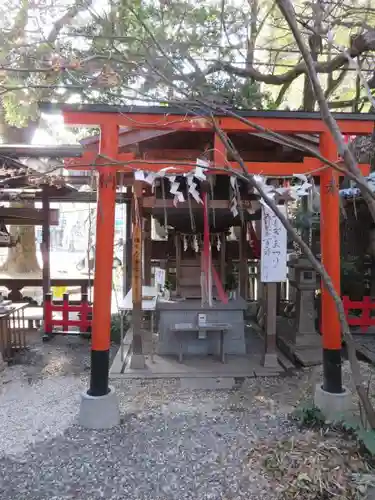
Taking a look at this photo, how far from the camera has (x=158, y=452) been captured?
4160 millimetres

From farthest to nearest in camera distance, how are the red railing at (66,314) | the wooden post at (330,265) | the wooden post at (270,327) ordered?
1. the red railing at (66,314)
2. the wooden post at (270,327)
3. the wooden post at (330,265)

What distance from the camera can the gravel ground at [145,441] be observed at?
11.8ft

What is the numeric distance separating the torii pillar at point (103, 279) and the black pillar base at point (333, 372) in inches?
94.5

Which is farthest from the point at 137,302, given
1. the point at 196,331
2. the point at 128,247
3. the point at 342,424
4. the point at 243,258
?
the point at 243,258

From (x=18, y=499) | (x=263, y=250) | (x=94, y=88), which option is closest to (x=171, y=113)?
(x=94, y=88)

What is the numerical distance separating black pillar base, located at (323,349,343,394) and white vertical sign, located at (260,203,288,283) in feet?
4.86

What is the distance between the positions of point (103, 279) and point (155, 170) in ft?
4.57

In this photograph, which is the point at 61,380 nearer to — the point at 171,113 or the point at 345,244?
the point at 171,113

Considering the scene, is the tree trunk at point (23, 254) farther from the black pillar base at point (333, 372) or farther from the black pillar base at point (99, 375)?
the black pillar base at point (333, 372)

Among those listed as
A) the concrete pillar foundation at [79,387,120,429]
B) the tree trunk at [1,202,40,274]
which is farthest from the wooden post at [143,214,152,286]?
the tree trunk at [1,202,40,274]

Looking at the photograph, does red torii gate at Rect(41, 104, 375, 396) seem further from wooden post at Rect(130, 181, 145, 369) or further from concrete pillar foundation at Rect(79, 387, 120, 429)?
wooden post at Rect(130, 181, 145, 369)

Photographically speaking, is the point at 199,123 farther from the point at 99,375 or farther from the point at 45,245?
the point at 45,245

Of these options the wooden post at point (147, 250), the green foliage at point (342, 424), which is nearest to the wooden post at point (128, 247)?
the wooden post at point (147, 250)

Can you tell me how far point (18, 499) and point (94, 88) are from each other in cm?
343
